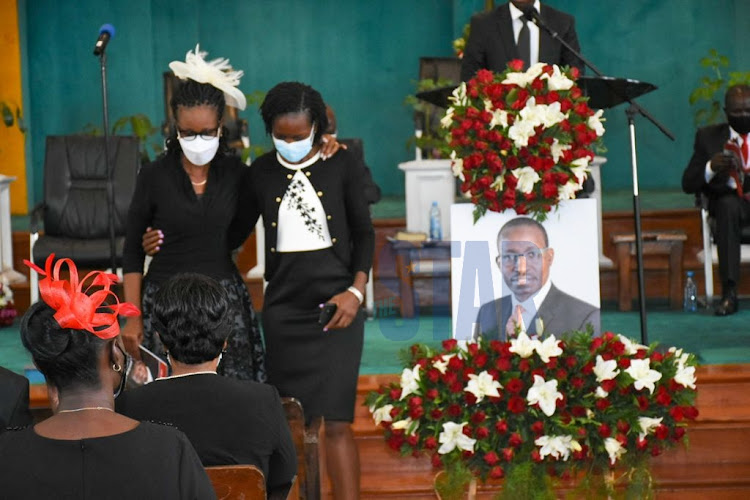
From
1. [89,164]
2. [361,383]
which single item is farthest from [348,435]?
[89,164]

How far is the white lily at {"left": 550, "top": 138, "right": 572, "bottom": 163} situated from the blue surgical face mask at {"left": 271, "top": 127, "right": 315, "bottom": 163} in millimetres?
797

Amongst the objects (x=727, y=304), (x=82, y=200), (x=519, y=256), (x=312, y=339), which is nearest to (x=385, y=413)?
(x=312, y=339)

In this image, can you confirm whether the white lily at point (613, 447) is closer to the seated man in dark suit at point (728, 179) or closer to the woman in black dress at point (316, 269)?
the woman in black dress at point (316, 269)

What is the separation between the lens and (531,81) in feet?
13.3

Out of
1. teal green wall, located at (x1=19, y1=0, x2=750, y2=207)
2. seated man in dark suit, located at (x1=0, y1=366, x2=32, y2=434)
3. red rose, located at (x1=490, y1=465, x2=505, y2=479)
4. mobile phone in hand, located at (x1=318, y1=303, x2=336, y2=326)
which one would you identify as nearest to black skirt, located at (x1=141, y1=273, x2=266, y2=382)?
mobile phone in hand, located at (x1=318, y1=303, x2=336, y2=326)

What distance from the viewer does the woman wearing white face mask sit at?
3.85 metres

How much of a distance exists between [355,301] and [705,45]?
7438mm

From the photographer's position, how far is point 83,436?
6.64ft

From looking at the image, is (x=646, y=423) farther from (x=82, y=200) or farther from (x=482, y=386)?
(x=82, y=200)

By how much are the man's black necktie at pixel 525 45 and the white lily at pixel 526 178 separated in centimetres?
125

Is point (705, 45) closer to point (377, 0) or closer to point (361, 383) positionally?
point (377, 0)

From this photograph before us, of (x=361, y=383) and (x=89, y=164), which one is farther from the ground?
(x=89, y=164)

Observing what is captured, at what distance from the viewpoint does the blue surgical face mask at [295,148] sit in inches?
152

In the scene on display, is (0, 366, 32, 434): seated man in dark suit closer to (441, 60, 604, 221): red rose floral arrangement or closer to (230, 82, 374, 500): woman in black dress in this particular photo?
(230, 82, 374, 500): woman in black dress
